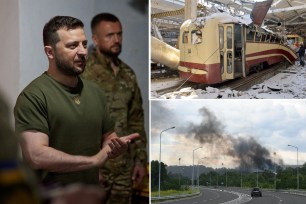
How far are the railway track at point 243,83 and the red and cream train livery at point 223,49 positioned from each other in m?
0.03

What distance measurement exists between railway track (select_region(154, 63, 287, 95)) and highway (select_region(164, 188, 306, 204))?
0.68 meters

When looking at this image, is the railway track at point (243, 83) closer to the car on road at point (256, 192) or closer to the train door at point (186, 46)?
the train door at point (186, 46)

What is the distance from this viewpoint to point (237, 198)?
3.14 m

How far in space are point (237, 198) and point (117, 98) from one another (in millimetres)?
1039

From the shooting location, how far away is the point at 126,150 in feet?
10.4

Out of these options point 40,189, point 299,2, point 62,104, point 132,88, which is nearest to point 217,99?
point 132,88

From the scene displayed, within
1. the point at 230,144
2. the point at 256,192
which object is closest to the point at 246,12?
the point at 230,144

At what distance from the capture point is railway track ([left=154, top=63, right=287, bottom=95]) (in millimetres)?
3172

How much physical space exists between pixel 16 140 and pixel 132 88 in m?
2.83

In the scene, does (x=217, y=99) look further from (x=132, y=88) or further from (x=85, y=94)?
(x=85, y=94)

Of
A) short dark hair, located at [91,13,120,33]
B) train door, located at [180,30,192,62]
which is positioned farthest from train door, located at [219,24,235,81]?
short dark hair, located at [91,13,120,33]

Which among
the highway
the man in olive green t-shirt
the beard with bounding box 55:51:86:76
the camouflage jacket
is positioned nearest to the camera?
the man in olive green t-shirt

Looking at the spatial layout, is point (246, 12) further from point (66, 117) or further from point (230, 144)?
point (66, 117)

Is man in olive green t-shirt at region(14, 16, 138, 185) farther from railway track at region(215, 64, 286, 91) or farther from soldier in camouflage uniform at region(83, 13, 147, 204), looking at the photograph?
railway track at region(215, 64, 286, 91)
